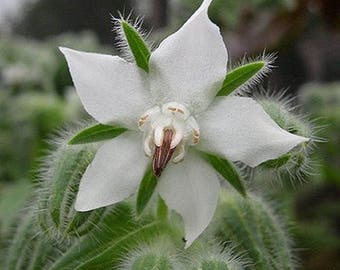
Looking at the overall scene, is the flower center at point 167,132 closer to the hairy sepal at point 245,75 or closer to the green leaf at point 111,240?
the hairy sepal at point 245,75

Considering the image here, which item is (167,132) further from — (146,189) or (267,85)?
(267,85)

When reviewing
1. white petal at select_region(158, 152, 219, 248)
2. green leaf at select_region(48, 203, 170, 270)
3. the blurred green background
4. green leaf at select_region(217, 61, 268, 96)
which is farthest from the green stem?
the blurred green background

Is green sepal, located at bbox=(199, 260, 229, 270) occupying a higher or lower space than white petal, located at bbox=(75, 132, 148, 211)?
lower

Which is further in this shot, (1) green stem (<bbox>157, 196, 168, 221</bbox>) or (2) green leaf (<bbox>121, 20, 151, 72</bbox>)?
(1) green stem (<bbox>157, 196, 168, 221</bbox>)

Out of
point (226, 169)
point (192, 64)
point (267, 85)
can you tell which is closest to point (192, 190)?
point (226, 169)

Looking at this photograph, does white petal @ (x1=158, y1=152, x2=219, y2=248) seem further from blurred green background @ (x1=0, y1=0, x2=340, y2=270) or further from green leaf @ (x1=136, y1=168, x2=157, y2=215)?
blurred green background @ (x1=0, y1=0, x2=340, y2=270)
